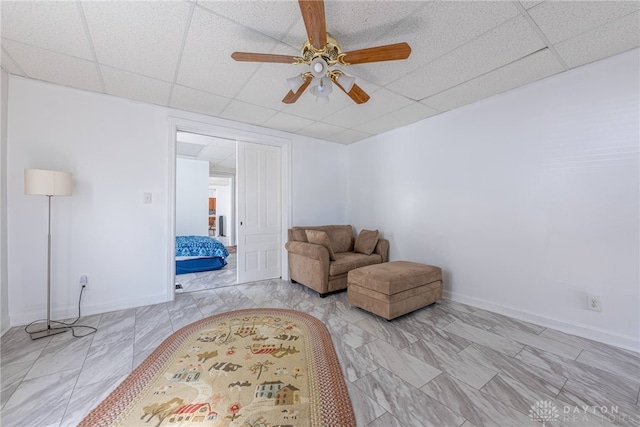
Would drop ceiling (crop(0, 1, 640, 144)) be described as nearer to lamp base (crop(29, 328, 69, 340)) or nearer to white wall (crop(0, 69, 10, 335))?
white wall (crop(0, 69, 10, 335))

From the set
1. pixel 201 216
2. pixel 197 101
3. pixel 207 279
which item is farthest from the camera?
pixel 201 216

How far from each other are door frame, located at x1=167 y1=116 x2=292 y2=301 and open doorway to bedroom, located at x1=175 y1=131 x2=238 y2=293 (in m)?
0.23

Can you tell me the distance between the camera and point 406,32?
1825 mm

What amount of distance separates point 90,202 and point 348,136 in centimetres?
372

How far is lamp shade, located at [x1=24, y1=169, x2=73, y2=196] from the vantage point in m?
2.20

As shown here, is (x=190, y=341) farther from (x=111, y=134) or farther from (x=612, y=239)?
(x=612, y=239)

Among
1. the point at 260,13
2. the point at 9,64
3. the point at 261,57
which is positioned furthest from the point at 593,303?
the point at 9,64

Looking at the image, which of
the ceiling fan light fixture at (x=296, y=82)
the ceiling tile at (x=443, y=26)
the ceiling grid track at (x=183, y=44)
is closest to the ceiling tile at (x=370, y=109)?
the ceiling tile at (x=443, y=26)

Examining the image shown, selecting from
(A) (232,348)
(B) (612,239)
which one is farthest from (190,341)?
(B) (612,239)

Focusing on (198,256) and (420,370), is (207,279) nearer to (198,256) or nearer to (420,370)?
(198,256)

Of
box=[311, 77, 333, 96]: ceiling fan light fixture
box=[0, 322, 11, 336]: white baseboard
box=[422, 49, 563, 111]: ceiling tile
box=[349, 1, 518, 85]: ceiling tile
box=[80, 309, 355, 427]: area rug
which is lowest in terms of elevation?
box=[80, 309, 355, 427]: area rug

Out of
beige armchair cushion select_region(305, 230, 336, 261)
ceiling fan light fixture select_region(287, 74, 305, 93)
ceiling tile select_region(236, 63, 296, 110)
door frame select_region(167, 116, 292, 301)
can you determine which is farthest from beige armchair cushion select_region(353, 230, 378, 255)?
ceiling fan light fixture select_region(287, 74, 305, 93)

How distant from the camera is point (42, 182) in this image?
2.21m

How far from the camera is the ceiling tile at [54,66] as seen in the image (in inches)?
80.7
